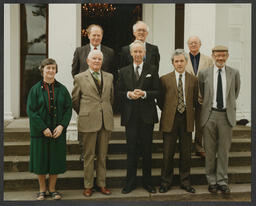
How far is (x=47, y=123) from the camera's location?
14.5 feet

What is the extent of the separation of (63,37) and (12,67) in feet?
7.52

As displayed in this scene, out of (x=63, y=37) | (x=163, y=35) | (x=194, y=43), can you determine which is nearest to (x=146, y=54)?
(x=194, y=43)

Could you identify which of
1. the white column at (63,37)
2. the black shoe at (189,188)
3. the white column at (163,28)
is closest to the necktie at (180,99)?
the black shoe at (189,188)

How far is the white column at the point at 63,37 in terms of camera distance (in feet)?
19.4

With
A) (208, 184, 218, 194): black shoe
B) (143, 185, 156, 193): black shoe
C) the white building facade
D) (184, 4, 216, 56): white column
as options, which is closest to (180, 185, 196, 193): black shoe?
(208, 184, 218, 194): black shoe

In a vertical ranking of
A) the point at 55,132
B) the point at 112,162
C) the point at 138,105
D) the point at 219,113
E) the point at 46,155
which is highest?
the point at 138,105

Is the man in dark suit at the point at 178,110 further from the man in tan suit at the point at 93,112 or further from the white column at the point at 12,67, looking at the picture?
the white column at the point at 12,67

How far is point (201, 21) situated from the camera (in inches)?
249

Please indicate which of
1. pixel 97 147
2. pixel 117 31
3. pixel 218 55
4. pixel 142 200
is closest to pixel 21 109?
pixel 117 31

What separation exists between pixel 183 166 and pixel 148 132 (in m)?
0.74

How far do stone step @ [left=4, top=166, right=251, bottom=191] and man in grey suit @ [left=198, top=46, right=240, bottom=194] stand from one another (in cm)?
48

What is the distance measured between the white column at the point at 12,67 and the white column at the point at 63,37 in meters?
1.62

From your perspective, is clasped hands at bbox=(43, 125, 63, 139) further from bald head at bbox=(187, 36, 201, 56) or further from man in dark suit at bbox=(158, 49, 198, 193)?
bald head at bbox=(187, 36, 201, 56)

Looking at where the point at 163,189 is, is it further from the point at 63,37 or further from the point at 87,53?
the point at 63,37
